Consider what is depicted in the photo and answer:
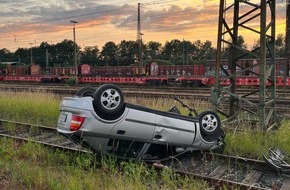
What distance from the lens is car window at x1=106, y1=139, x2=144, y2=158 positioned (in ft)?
18.9

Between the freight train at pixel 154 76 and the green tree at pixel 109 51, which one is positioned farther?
the green tree at pixel 109 51

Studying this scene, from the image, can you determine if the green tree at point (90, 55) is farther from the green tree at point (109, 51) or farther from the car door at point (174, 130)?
the car door at point (174, 130)

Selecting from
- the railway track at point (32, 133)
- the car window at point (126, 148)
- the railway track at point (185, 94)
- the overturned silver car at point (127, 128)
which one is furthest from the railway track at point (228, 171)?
the railway track at point (185, 94)

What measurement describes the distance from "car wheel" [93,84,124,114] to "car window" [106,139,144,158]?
766 mm

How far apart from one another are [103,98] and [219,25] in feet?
15.9

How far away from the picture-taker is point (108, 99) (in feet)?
17.3

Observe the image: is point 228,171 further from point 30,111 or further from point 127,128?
point 30,111

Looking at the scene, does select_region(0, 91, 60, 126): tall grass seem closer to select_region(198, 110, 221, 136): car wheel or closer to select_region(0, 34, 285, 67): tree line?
select_region(198, 110, 221, 136): car wheel

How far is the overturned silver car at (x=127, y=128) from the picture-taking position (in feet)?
17.1

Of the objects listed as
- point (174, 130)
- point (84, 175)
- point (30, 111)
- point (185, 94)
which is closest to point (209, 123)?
point (174, 130)

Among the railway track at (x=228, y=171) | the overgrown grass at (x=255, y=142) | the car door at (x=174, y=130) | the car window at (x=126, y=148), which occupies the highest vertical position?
the car door at (x=174, y=130)

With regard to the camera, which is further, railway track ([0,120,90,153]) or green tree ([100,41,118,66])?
green tree ([100,41,118,66])

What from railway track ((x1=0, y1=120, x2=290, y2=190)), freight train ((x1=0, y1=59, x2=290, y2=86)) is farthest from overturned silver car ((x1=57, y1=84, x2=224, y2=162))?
freight train ((x1=0, y1=59, x2=290, y2=86))

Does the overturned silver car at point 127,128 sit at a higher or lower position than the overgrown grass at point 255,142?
higher
